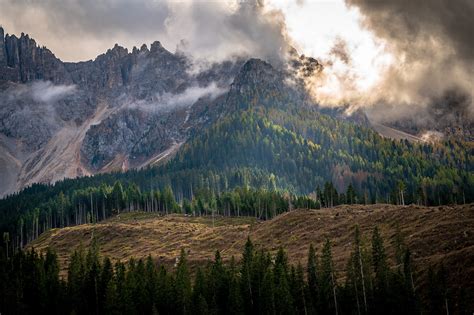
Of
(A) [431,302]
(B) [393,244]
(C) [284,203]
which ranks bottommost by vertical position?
(A) [431,302]

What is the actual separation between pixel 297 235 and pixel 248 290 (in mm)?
47065

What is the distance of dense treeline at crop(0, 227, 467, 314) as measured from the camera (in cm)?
7531

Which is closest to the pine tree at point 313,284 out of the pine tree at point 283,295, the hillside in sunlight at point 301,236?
the pine tree at point 283,295

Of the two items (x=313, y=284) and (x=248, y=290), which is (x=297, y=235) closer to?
(x=313, y=284)

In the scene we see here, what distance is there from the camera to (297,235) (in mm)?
132125

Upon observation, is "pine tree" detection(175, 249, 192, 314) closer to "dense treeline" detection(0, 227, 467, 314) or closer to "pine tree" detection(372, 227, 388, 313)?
"dense treeline" detection(0, 227, 467, 314)

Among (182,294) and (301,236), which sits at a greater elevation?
(301,236)

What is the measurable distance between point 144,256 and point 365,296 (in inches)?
2916

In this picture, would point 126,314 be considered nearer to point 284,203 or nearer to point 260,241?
point 260,241

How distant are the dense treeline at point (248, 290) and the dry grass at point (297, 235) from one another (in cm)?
665

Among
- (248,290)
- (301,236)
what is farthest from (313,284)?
(301,236)

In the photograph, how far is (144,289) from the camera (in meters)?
87.2

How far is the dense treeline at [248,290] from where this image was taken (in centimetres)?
7531

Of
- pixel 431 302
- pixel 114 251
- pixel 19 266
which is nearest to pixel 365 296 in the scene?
pixel 431 302
